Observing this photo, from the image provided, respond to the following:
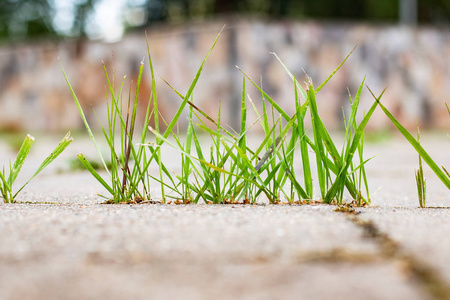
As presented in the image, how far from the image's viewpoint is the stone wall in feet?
15.5

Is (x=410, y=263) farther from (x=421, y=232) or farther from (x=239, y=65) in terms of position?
(x=239, y=65)

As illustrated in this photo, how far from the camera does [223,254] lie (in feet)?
1.68

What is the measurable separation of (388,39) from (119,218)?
4868 millimetres

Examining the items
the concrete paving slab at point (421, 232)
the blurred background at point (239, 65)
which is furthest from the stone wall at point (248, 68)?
the concrete paving slab at point (421, 232)

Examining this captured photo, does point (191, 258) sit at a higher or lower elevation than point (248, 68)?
lower

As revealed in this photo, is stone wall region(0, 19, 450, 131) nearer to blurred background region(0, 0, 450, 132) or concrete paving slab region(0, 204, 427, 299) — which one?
blurred background region(0, 0, 450, 132)

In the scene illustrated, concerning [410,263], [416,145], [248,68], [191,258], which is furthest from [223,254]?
[248,68]

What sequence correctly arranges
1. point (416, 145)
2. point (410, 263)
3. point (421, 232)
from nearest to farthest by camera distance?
point (410, 263), point (421, 232), point (416, 145)

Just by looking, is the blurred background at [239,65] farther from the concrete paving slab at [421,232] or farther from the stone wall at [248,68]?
the concrete paving slab at [421,232]

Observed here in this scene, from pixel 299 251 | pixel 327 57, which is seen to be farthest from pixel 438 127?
pixel 299 251

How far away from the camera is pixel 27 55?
5664 mm

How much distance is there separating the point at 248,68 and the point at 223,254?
14.0 ft

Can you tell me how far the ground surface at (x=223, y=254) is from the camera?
1.37 feet

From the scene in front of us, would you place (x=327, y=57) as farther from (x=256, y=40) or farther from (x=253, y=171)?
(x=253, y=171)
